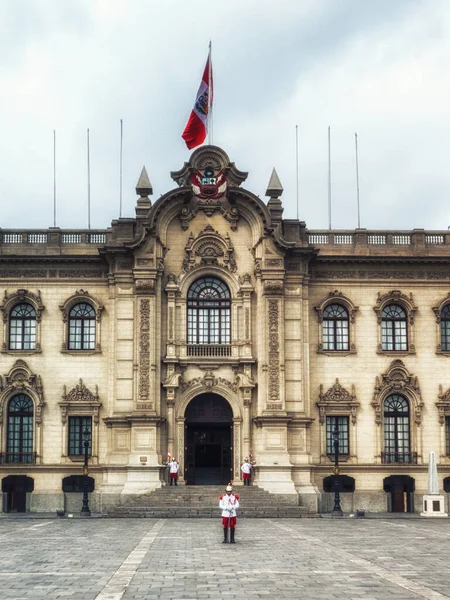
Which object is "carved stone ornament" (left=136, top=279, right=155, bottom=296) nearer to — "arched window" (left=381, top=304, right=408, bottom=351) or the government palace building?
the government palace building

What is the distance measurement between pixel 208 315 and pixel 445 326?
12.5m

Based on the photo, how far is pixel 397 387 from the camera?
5075 cm

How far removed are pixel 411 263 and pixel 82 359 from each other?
17888 mm

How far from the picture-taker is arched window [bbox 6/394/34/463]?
163ft

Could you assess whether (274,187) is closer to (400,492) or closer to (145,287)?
(145,287)

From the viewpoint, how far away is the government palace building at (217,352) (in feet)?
162

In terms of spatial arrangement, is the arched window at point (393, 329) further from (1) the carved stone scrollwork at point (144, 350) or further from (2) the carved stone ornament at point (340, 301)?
(1) the carved stone scrollwork at point (144, 350)

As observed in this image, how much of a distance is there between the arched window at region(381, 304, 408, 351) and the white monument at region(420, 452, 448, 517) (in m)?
6.71

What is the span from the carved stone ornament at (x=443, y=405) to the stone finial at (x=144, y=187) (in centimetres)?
1837

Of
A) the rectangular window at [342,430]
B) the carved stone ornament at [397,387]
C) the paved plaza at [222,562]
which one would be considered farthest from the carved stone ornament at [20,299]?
the carved stone ornament at [397,387]

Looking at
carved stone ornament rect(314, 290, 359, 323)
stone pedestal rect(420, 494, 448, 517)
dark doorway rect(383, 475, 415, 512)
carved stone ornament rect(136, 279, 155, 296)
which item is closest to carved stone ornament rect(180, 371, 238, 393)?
carved stone ornament rect(136, 279, 155, 296)

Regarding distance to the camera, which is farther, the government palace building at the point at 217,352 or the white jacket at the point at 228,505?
the government palace building at the point at 217,352

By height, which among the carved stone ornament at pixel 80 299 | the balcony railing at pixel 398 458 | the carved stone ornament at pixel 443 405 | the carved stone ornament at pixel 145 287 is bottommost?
the balcony railing at pixel 398 458

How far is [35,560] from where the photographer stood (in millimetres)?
25156
